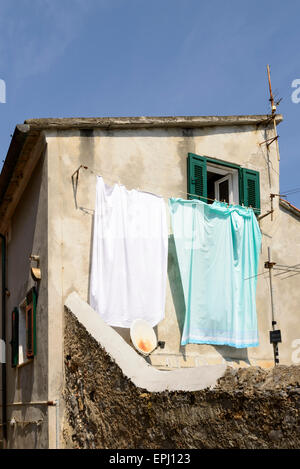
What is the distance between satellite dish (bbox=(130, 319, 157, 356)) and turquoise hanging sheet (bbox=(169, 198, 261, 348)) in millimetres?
739

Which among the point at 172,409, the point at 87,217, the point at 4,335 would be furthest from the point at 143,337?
the point at 4,335

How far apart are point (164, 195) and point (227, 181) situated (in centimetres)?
196

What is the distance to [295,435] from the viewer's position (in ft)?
17.3

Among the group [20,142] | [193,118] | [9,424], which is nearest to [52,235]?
[20,142]

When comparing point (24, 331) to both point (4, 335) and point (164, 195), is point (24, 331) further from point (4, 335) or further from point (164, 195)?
point (164, 195)

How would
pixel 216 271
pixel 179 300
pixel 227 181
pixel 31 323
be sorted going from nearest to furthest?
1. pixel 31 323
2. pixel 179 300
3. pixel 216 271
4. pixel 227 181

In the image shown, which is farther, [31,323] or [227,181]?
[227,181]

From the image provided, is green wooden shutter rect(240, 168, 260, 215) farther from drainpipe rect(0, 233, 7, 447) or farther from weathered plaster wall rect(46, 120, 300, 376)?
drainpipe rect(0, 233, 7, 447)

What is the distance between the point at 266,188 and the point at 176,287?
3337mm

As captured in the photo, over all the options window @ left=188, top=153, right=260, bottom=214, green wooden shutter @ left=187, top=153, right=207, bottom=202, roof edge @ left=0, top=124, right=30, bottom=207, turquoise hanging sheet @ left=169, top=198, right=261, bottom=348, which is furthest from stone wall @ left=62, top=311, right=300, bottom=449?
window @ left=188, top=153, right=260, bottom=214

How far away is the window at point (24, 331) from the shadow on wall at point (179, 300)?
2.55 meters

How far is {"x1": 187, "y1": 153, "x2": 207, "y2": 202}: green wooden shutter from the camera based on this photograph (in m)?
11.9

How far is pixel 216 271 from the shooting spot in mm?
11445
